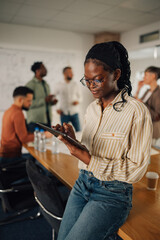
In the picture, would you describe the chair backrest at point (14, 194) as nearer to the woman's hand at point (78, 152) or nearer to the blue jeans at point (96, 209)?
the blue jeans at point (96, 209)

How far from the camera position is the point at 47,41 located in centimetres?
503

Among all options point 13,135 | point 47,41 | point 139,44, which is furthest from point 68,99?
point 13,135

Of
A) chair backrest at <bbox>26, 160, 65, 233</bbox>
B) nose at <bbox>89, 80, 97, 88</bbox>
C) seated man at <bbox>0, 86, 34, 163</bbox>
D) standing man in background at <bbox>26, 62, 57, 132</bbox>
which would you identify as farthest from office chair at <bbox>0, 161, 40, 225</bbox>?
standing man in background at <bbox>26, 62, 57, 132</bbox>

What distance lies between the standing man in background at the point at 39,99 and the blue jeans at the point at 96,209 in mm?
3430

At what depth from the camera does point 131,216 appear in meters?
1.12

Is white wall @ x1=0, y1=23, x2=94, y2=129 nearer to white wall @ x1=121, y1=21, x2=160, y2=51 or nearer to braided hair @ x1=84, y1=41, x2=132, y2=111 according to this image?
white wall @ x1=121, y1=21, x2=160, y2=51

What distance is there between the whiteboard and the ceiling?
0.62 metres

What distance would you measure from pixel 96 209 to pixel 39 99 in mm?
3956

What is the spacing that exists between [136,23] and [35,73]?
237 centimetres

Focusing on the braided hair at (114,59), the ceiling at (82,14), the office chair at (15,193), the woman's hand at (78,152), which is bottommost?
the office chair at (15,193)

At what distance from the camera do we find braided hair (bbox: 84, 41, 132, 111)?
1.06m

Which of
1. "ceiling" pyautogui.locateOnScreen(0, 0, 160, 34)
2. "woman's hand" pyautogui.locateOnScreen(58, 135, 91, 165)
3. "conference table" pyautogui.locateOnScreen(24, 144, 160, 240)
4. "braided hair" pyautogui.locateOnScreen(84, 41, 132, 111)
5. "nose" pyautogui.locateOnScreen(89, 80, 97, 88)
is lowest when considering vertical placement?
"conference table" pyautogui.locateOnScreen(24, 144, 160, 240)

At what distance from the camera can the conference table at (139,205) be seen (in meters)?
0.98

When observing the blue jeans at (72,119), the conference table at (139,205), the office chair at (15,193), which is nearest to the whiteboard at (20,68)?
the blue jeans at (72,119)
